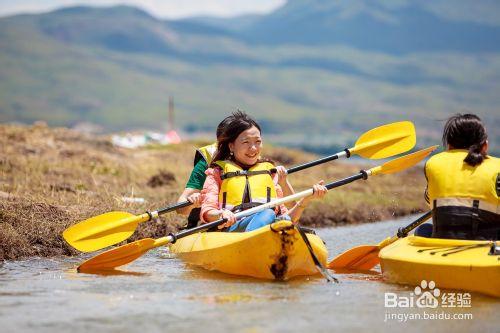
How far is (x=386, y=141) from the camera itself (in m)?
13.0

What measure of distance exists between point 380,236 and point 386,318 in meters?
8.67

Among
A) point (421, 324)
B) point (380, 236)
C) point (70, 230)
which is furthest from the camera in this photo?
point (380, 236)

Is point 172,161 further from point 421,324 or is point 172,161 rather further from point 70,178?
point 421,324

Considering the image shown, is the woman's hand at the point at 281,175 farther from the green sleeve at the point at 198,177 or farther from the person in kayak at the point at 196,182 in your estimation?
the green sleeve at the point at 198,177

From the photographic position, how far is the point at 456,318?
810cm

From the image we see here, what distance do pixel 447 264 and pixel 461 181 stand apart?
0.79 metres

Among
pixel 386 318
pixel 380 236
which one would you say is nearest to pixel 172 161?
pixel 380 236

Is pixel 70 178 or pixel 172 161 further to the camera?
pixel 172 161

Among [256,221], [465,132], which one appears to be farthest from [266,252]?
[465,132]

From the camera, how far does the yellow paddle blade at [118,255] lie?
1086 centimetres

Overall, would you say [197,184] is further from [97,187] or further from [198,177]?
[97,187]

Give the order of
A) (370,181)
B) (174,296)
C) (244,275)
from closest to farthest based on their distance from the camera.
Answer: (174,296) < (244,275) < (370,181)

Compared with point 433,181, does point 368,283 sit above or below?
below

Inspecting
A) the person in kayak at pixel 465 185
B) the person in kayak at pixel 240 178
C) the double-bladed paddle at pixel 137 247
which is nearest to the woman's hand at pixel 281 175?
the person in kayak at pixel 240 178
